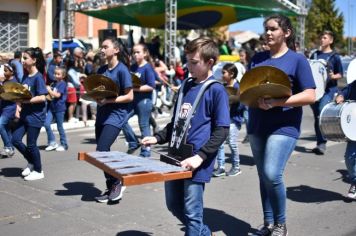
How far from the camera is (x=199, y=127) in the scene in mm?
3973

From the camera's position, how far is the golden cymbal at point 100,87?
6.06 metres

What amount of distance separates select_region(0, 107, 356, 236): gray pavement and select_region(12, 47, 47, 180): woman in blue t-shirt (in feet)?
1.31

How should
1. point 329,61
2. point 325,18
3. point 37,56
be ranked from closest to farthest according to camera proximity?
point 37,56 → point 329,61 → point 325,18

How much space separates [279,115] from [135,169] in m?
1.70

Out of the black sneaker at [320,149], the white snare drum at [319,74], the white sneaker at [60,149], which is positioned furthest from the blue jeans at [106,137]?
the black sneaker at [320,149]

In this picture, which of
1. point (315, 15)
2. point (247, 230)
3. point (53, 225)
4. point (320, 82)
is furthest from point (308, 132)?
point (315, 15)

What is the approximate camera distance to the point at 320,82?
885cm

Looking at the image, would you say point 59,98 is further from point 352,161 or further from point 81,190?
point 352,161

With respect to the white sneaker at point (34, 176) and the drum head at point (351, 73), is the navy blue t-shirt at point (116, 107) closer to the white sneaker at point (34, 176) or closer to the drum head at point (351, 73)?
the white sneaker at point (34, 176)

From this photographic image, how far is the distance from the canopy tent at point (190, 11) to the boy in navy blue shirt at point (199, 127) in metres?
13.8

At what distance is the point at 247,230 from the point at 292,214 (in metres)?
0.79

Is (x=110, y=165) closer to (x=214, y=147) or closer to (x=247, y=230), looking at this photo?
(x=214, y=147)

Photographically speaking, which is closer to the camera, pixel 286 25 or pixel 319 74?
pixel 286 25

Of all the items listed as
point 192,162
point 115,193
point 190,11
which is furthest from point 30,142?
point 190,11
